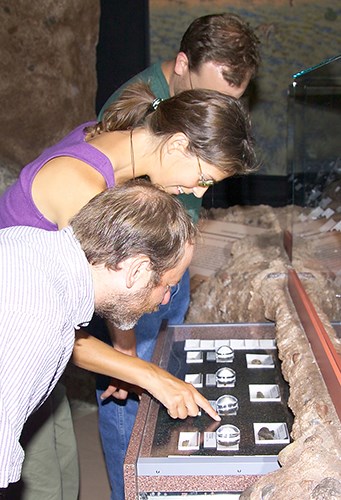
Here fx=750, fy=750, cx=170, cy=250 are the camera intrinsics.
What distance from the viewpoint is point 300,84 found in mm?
2811

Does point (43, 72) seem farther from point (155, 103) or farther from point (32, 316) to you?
point (32, 316)

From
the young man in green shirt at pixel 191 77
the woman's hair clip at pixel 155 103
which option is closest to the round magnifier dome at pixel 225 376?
the young man in green shirt at pixel 191 77

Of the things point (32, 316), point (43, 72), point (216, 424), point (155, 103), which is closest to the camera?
point (32, 316)

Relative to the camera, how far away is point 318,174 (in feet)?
8.91

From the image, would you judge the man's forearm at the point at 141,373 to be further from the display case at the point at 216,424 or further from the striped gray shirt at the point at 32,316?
the striped gray shirt at the point at 32,316

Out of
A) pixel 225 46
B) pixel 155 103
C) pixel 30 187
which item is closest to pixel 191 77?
pixel 225 46

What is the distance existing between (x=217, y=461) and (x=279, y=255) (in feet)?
6.52

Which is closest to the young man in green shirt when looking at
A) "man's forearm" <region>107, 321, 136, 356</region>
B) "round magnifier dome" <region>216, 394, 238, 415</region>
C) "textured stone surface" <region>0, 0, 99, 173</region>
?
"man's forearm" <region>107, 321, 136, 356</region>

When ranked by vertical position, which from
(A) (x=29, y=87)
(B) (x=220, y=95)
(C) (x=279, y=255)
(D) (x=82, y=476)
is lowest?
(D) (x=82, y=476)

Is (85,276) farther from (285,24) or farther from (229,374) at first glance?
(285,24)

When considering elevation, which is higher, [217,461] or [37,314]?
[37,314]

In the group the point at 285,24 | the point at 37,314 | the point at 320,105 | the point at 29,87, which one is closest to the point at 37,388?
the point at 37,314

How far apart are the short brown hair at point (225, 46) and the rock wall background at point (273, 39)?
1.75 metres

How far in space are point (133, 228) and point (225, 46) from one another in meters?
1.14
